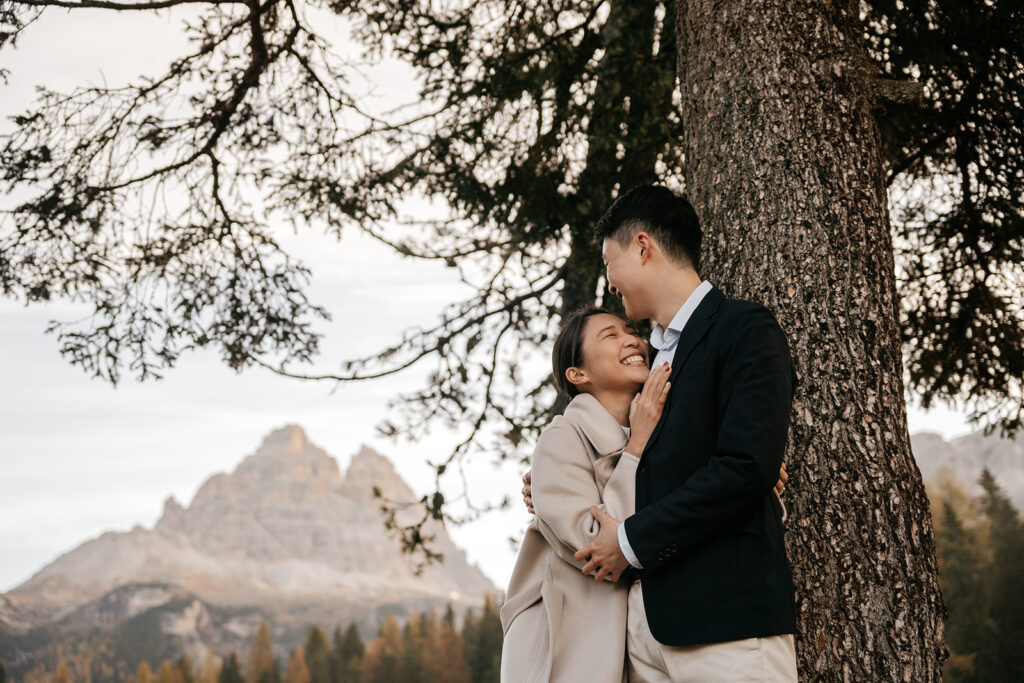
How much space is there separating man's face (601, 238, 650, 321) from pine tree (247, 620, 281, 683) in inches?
2794

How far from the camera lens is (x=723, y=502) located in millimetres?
1857

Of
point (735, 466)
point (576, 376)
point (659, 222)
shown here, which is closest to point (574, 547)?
point (735, 466)

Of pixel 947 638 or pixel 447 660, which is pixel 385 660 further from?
pixel 947 638

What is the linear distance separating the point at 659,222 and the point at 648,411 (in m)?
0.57

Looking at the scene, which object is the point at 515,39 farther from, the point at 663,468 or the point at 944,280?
the point at 663,468

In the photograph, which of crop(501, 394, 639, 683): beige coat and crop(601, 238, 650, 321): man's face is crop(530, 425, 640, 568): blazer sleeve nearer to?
crop(501, 394, 639, 683): beige coat

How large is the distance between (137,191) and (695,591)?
549 centimetres

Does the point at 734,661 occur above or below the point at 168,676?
above

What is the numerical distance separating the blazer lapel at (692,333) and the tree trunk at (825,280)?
2.62 feet

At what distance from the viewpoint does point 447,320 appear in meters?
7.59

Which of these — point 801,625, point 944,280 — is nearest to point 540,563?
point 801,625

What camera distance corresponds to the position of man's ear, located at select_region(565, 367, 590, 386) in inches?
99.3

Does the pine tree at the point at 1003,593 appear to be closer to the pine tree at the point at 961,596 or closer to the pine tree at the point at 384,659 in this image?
the pine tree at the point at 961,596

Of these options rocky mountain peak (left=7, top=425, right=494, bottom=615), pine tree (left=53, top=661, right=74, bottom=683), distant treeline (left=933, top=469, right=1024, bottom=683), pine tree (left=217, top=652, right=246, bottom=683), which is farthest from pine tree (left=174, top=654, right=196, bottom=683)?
distant treeline (left=933, top=469, right=1024, bottom=683)
